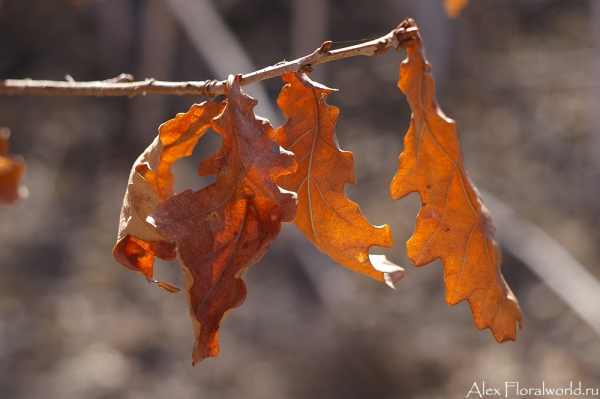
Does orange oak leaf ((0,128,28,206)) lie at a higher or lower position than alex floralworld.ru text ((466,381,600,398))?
higher

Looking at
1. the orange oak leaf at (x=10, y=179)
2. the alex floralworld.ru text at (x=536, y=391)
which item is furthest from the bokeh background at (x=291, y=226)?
the orange oak leaf at (x=10, y=179)

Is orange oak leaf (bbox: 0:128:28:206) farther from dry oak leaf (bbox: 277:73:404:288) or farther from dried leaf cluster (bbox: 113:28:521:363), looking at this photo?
dry oak leaf (bbox: 277:73:404:288)

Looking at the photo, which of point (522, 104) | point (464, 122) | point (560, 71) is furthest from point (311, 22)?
point (560, 71)

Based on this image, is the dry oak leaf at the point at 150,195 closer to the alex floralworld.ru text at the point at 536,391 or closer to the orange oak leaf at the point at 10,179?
the orange oak leaf at the point at 10,179

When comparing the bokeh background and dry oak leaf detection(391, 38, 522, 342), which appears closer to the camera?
dry oak leaf detection(391, 38, 522, 342)

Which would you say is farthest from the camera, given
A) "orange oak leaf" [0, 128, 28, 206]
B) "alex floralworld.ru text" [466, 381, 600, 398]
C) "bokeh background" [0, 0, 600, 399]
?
"bokeh background" [0, 0, 600, 399]

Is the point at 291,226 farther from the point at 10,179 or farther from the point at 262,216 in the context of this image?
the point at 262,216

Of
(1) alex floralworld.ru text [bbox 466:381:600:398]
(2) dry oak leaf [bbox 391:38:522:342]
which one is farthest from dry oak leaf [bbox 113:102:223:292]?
(1) alex floralworld.ru text [bbox 466:381:600:398]

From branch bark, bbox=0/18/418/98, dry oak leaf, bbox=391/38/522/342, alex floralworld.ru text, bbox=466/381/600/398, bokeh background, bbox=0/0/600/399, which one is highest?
branch bark, bbox=0/18/418/98
